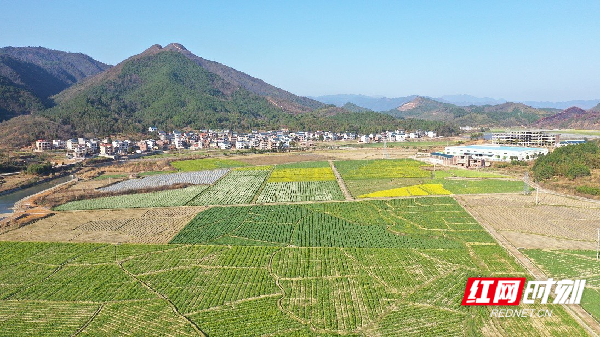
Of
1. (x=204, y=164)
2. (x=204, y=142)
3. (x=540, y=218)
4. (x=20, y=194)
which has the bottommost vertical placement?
(x=540, y=218)

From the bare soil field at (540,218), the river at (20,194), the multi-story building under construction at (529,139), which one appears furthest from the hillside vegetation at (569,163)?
the river at (20,194)

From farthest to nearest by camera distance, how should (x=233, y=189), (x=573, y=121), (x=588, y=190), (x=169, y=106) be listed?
1. (x=573, y=121)
2. (x=169, y=106)
3. (x=233, y=189)
4. (x=588, y=190)

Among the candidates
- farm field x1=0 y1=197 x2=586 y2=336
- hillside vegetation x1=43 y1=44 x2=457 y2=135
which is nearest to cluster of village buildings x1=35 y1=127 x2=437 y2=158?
hillside vegetation x1=43 y1=44 x2=457 y2=135

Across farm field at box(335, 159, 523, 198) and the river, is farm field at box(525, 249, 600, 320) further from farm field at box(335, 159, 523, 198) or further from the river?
the river

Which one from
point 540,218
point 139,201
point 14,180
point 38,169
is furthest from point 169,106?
point 540,218

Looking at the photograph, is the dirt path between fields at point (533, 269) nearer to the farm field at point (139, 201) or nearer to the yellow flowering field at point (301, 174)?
the yellow flowering field at point (301, 174)

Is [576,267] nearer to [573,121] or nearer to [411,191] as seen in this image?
[411,191]

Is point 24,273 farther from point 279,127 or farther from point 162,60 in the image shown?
point 162,60
